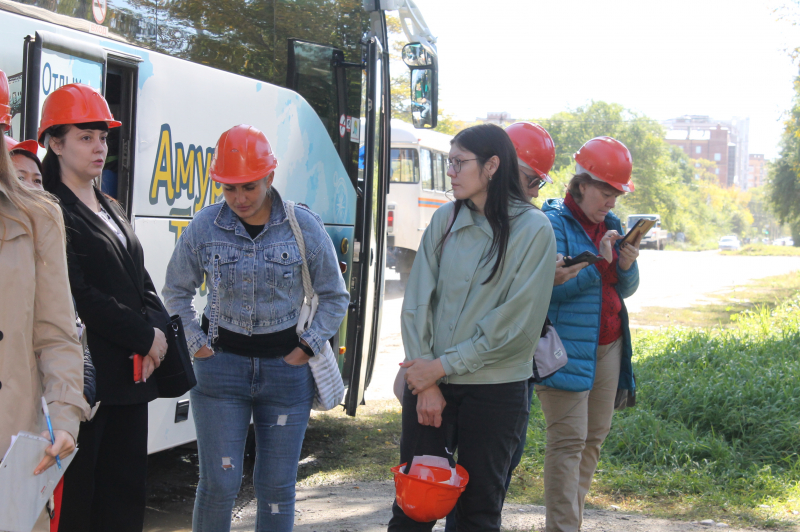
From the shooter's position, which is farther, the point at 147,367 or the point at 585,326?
the point at 585,326

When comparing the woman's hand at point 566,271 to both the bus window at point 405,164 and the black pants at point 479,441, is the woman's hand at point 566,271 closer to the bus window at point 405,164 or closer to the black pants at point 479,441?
the black pants at point 479,441

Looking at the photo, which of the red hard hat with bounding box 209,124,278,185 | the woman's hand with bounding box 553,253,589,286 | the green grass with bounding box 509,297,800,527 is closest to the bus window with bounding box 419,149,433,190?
the green grass with bounding box 509,297,800,527

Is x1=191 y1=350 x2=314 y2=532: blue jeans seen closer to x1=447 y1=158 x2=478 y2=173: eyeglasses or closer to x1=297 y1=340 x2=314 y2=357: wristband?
x1=297 y1=340 x2=314 y2=357: wristband

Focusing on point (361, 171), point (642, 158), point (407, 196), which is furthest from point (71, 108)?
point (642, 158)

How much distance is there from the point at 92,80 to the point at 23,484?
2.12m

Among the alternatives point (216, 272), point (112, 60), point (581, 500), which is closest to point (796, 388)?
point (581, 500)

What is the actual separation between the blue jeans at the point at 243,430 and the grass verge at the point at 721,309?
9.27 meters

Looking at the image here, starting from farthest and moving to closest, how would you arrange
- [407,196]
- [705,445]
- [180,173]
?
[407,196]
[705,445]
[180,173]

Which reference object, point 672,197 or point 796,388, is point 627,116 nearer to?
point 672,197

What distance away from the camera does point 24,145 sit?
2.82 meters

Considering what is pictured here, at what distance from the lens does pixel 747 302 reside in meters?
15.8

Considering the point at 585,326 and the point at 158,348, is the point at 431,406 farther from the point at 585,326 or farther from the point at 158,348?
the point at 585,326

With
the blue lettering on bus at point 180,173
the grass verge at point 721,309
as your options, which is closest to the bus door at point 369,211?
the blue lettering on bus at point 180,173

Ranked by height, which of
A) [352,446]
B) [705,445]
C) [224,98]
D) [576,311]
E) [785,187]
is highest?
[785,187]
